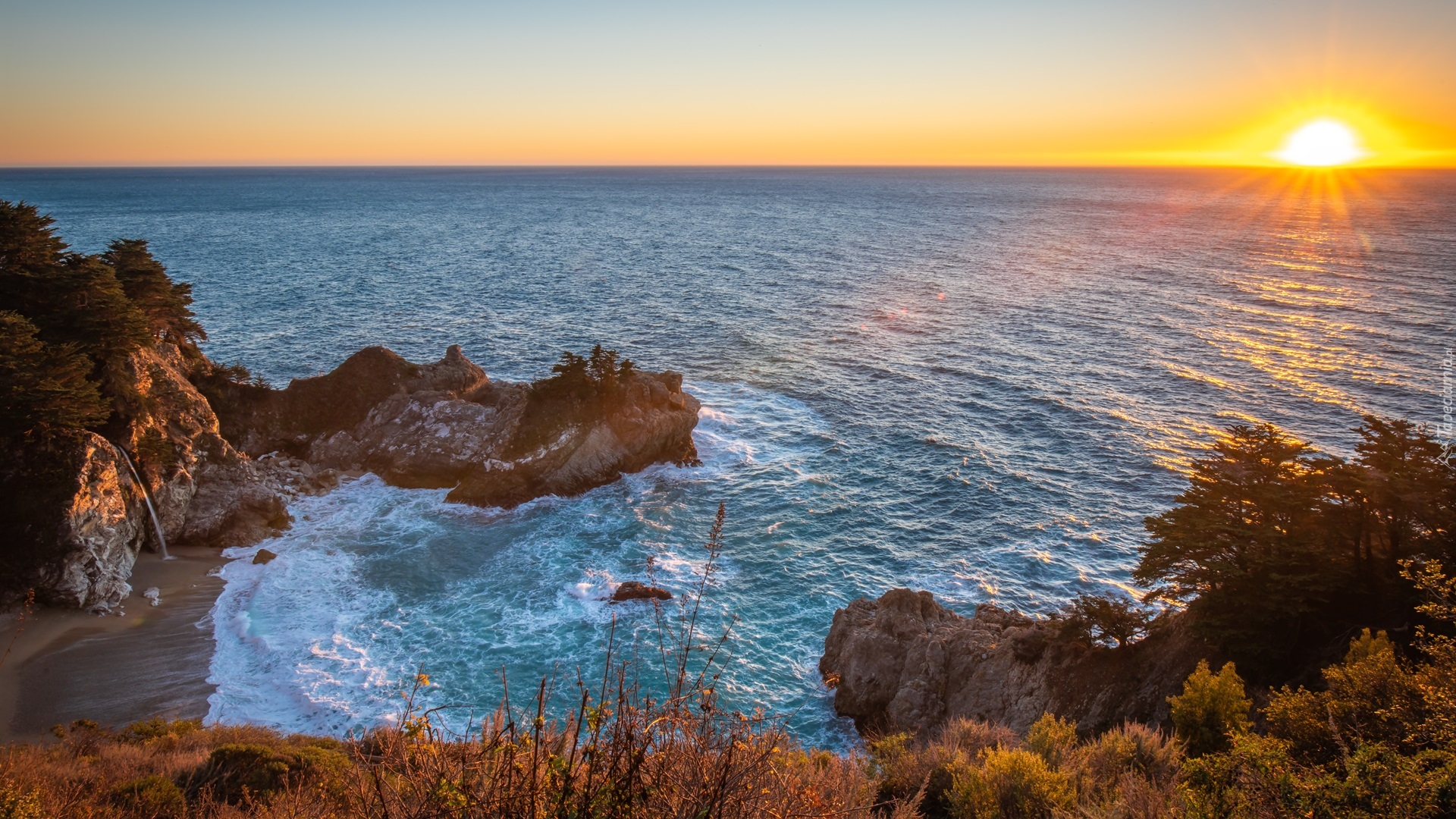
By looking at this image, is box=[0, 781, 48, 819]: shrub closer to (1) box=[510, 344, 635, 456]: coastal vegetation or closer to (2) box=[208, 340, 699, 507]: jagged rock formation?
(2) box=[208, 340, 699, 507]: jagged rock formation

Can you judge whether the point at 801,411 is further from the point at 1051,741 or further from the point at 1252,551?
the point at 1051,741

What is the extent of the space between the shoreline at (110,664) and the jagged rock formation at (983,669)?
22086mm

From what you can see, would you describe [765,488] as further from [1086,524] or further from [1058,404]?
[1058,404]

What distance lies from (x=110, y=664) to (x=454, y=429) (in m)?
18.8

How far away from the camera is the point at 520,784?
6770mm

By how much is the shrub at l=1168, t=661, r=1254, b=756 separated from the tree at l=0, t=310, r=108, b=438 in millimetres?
38122

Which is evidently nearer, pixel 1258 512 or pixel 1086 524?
pixel 1258 512

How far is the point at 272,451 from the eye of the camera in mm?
41781

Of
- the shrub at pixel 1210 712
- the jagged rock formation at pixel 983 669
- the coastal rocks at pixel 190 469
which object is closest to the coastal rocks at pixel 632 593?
the jagged rock formation at pixel 983 669

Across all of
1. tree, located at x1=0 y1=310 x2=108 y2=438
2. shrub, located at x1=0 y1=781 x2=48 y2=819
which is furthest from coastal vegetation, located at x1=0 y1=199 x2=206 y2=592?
shrub, located at x1=0 y1=781 x2=48 y2=819

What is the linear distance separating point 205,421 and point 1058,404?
165ft

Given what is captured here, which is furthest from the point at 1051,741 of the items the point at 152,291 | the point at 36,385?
the point at 152,291

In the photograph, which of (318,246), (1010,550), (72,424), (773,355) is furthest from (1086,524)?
(318,246)

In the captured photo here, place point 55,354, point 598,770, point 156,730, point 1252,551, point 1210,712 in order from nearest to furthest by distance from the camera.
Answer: point 598,770 < point 1210,712 < point 1252,551 < point 156,730 < point 55,354
